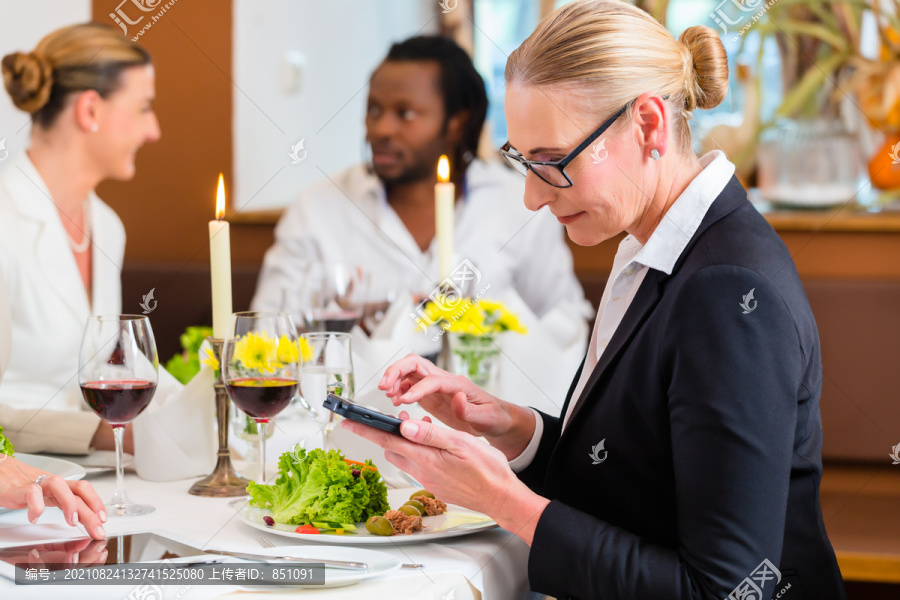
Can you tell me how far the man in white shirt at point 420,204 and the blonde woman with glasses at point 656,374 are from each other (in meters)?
1.76

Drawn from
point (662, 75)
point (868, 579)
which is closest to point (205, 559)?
point (662, 75)

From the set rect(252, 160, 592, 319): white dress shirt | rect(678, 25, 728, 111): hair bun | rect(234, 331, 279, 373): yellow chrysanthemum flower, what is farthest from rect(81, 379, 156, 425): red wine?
rect(252, 160, 592, 319): white dress shirt

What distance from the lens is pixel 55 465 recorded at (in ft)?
3.54

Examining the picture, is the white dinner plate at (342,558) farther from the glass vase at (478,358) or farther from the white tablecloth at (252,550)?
the glass vase at (478,358)

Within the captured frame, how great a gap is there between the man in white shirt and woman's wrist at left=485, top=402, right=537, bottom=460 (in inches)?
64.7

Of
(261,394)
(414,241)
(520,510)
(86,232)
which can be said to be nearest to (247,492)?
(261,394)

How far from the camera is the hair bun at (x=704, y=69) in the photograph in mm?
992

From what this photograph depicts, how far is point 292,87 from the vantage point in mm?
3240

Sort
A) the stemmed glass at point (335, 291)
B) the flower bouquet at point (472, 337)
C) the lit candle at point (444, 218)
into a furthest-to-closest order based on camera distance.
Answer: the stemmed glass at point (335, 291), the flower bouquet at point (472, 337), the lit candle at point (444, 218)

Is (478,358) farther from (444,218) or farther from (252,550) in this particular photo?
(252,550)

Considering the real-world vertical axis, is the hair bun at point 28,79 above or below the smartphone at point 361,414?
above

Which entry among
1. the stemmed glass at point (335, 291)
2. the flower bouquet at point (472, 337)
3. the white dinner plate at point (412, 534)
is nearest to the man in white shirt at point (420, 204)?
the stemmed glass at point (335, 291)

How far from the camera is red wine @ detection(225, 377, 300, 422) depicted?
97 cm

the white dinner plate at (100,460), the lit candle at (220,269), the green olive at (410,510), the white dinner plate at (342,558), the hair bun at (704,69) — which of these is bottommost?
the white dinner plate at (100,460)
